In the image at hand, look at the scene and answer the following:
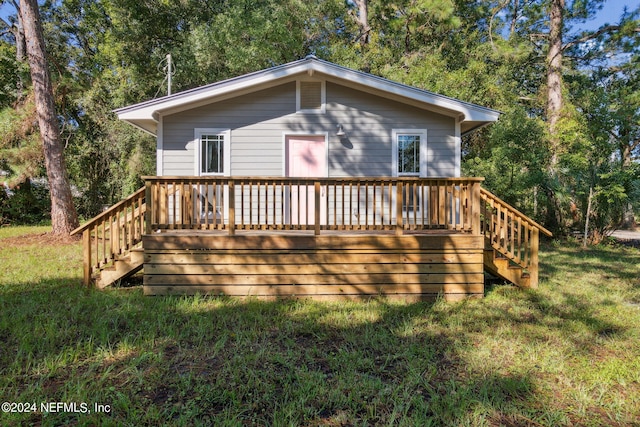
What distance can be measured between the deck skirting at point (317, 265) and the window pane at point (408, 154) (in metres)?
2.92

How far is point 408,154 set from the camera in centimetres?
782

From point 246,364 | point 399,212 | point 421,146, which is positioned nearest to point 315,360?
point 246,364

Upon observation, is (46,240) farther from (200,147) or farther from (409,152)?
(409,152)

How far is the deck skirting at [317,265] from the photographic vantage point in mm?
5078

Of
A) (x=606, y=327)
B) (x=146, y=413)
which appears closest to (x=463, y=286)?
(x=606, y=327)

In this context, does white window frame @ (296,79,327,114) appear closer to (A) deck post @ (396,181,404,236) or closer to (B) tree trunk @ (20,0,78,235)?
(A) deck post @ (396,181,404,236)

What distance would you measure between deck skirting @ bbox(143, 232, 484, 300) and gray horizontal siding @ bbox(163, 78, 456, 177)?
111 inches

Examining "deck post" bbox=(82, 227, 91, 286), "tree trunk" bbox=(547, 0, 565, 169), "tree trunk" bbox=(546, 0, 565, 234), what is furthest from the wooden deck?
"tree trunk" bbox=(547, 0, 565, 169)

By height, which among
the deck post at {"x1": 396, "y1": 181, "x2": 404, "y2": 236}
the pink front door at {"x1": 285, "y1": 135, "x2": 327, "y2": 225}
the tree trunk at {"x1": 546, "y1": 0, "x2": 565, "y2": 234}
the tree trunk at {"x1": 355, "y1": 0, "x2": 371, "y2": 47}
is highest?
the tree trunk at {"x1": 355, "y1": 0, "x2": 371, "y2": 47}

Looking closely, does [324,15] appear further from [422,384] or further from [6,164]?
[422,384]

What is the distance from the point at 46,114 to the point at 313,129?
272 inches

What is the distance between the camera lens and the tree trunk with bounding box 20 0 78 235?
353 inches

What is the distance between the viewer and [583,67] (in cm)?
1789

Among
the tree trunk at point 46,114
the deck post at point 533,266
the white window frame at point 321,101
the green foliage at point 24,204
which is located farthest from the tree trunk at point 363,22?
the green foliage at point 24,204
